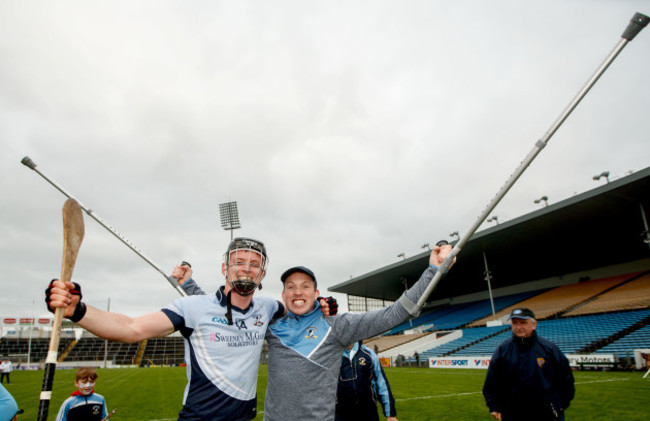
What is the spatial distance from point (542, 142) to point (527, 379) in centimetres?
354

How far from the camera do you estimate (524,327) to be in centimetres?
552

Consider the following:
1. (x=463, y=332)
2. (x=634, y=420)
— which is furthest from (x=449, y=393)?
(x=463, y=332)

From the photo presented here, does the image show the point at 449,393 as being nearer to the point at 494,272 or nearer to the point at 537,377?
the point at 537,377

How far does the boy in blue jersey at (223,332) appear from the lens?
2.94 metres

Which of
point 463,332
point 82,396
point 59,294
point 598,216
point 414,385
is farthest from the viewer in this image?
point 463,332

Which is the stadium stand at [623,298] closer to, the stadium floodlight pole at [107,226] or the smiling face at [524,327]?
the smiling face at [524,327]

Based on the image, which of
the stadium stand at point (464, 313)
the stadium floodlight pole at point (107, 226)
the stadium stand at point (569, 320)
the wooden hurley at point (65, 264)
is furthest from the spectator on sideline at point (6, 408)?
the stadium stand at point (464, 313)

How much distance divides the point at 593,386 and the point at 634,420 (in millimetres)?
6998

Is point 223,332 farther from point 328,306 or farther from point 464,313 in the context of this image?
point 464,313

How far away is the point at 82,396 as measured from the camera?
634cm

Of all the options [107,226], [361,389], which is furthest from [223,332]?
[361,389]

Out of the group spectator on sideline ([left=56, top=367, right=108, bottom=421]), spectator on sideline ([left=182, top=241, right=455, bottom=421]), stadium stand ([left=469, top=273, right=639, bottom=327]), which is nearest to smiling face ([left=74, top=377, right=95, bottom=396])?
spectator on sideline ([left=56, top=367, right=108, bottom=421])

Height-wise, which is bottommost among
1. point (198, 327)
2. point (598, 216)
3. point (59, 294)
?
point (198, 327)

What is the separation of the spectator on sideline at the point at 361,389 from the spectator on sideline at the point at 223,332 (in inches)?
133
